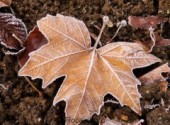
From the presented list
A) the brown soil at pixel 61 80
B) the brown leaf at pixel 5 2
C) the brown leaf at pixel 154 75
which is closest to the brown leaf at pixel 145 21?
the brown soil at pixel 61 80

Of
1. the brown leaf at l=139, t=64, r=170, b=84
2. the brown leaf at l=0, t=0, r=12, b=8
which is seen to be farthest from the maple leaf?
the brown leaf at l=0, t=0, r=12, b=8

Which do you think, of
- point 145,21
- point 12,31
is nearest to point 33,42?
point 12,31

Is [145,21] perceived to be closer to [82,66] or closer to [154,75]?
[154,75]

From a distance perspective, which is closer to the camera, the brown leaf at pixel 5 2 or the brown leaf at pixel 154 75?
the brown leaf at pixel 154 75

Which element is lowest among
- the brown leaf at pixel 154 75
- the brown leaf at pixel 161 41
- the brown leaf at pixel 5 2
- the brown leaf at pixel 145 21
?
the brown leaf at pixel 154 75

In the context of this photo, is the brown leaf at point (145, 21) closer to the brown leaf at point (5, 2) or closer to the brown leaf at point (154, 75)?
the brown leaf at point (154, 75)

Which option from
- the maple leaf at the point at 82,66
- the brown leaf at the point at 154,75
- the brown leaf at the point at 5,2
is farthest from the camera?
the brown leaf at the point at 5,2

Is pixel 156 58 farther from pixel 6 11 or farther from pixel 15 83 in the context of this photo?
pixel 6 11
